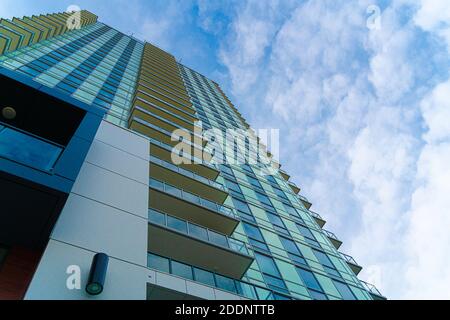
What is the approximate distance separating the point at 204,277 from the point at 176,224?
7.41ft

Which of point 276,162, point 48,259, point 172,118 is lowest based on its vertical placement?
point 48,259

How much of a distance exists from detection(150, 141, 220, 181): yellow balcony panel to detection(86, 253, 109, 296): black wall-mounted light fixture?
12056mm

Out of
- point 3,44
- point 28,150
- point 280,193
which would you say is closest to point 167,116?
point 280,193

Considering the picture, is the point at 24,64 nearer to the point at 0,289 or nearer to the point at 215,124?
the point at 215,124

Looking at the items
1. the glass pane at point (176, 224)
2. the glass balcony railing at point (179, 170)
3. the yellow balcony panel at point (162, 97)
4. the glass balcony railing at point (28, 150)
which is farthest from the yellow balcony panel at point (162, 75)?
the glass balcony railing at point (28, 150)

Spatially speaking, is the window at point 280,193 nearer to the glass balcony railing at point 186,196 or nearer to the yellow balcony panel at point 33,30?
the glass balcony railing at point 186,196

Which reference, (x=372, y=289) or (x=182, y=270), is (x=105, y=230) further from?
(x=372, y=289)

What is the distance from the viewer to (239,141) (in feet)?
118

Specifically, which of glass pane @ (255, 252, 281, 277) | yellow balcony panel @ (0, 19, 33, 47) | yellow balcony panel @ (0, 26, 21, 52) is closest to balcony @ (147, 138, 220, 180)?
glass pane @ (255, 252, 281, 277)

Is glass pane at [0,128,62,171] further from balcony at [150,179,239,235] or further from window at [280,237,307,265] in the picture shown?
window at [280,237,307,265]

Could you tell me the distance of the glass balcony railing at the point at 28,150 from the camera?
25.6 feet

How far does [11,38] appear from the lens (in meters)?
25.3
